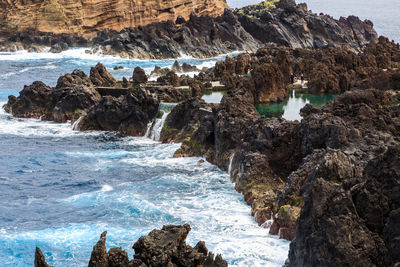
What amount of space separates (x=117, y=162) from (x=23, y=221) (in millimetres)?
8882

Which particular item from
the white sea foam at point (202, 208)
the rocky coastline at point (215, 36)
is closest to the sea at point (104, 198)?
the white sea foam at point (202, 208)

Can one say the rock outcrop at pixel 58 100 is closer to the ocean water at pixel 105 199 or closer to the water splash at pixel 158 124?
the ocean water at pixel 105 199

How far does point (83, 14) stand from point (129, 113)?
85040mm

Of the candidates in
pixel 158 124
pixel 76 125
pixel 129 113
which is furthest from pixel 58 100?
pixel 158 124

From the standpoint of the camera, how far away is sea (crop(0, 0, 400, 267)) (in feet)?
58.7

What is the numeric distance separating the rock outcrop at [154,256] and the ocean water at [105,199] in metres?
3.29

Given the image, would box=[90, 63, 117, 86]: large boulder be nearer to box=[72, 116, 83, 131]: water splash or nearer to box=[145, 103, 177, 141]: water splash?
box=[72, 116, 83, 131]: water splash

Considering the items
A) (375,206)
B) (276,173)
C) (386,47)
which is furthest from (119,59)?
(375,206)

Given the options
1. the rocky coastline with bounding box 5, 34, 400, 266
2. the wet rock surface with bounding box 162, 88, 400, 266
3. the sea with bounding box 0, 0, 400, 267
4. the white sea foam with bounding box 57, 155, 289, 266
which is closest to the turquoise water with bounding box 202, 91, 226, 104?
the rocky coastline with bounding box 5, 34, 400, 266

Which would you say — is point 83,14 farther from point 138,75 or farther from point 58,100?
point 58,100

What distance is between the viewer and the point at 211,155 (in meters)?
28.6

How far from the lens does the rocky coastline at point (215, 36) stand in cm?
9175

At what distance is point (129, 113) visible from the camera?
3725 cm

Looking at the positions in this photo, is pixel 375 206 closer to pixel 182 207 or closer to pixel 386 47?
pixel 182 207
